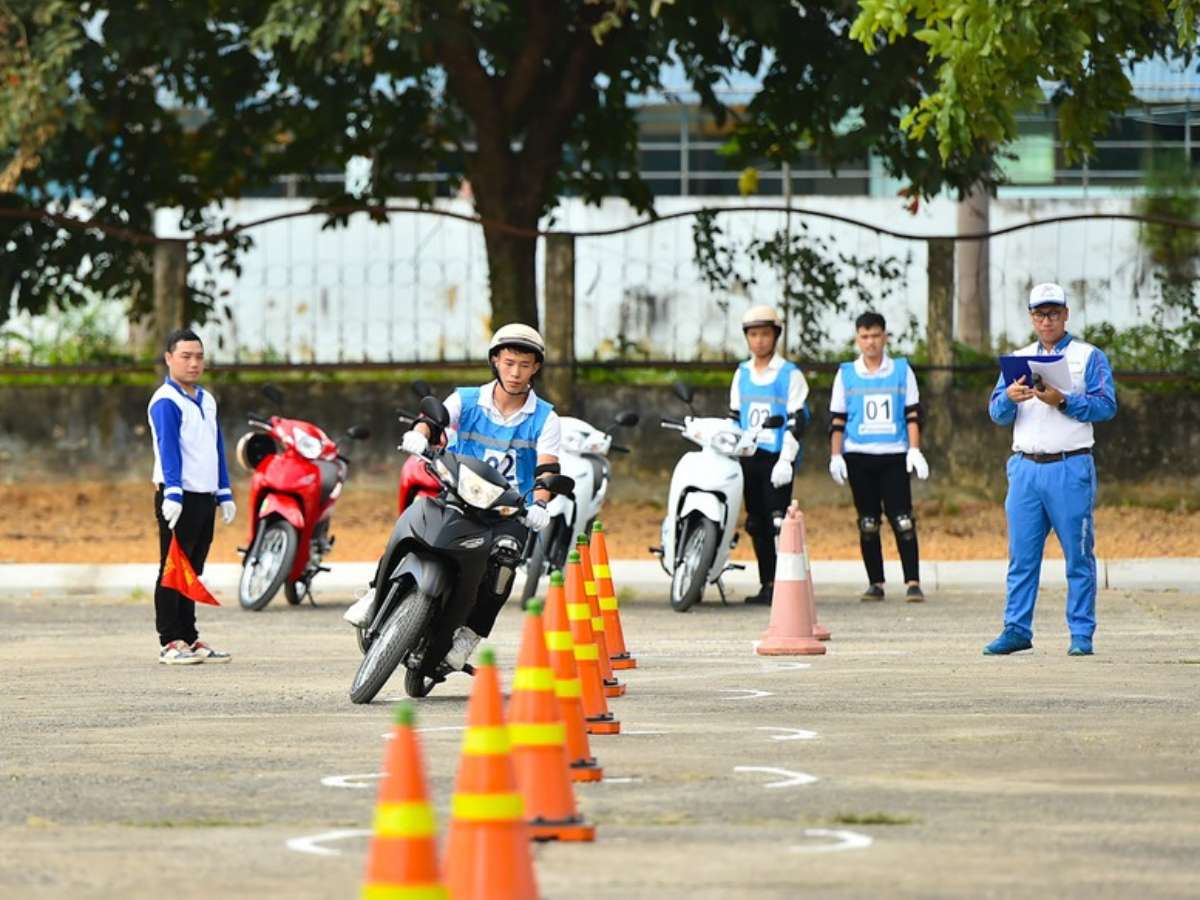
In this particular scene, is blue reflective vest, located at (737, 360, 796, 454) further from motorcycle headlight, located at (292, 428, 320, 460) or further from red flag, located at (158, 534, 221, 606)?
red flag, located at (158, 534, 221, 606)

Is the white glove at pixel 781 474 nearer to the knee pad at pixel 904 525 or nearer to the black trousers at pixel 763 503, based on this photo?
the black trousers at pixel 763 503

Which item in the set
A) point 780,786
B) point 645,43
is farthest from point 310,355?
point 780,786

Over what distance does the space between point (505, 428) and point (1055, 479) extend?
11.0 feet

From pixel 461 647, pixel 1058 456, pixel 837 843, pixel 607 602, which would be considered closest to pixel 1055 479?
pixel 1058 456

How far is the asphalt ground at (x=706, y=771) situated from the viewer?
727cm

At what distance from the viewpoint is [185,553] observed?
1451cm

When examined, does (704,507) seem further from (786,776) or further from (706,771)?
(786,776)

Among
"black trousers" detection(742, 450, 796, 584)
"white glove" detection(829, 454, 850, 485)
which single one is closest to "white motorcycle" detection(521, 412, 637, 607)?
"black trousers" detection(742, 450, 796, 584)

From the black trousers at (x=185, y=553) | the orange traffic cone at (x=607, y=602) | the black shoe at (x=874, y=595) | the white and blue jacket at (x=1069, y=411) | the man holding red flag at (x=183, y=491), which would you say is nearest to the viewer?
the orange traffic cone at (x=607, y=602)

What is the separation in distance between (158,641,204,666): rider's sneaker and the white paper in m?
4.69

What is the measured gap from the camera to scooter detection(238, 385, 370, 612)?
59.0ft

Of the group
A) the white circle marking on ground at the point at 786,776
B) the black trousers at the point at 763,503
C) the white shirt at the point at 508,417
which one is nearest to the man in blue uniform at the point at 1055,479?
the white shirt at the point at 508,417

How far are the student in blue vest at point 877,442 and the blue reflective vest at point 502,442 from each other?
6447 millimetres

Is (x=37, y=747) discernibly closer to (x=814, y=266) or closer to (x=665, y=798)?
(x=665, y=798)
